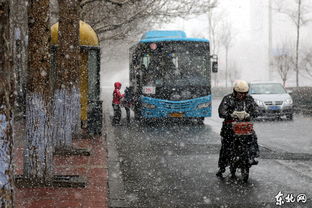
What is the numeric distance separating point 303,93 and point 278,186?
20.8m

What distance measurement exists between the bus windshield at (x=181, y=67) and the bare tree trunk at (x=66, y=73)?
759cm

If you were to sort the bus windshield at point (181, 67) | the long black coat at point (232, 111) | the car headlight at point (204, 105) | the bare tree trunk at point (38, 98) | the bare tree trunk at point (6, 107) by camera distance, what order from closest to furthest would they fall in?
the bare tree trunk at point (6, 107) < the bare tree trunk at point (38, 98) < the long black coat at point (232, 111) < the bus windshield at point (181, 67) < the car headlight at point (204, 105)

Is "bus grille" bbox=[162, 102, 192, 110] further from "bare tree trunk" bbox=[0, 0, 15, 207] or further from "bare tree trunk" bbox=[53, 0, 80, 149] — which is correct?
"bare tree trunk" bbox=[0, 0, 15, 207]

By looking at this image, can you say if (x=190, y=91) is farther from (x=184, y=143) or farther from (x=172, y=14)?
(x=172, y=14)

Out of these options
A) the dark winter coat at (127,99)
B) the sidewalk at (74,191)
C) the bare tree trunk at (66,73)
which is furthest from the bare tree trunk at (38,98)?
the dark winter coat at (127,99)

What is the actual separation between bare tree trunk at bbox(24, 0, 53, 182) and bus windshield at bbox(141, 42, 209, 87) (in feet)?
37.8

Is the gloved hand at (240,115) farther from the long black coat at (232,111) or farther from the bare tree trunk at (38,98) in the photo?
the bare tree trunk at (38,98)

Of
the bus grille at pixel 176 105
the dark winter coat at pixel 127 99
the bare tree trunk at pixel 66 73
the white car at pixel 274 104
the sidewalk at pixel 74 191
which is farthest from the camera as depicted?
the white car at pixel 274 104

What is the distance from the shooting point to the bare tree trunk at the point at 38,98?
7434 millimetres

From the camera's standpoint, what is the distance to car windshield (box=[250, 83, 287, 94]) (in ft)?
74.1

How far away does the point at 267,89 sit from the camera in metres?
22.8

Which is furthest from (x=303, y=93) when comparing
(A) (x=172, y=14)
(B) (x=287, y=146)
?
(B) (x=287, y=146)

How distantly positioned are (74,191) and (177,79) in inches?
478

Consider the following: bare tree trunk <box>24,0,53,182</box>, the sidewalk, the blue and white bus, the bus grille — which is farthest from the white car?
bare tree trunk <box>24,0,53,182</box>
